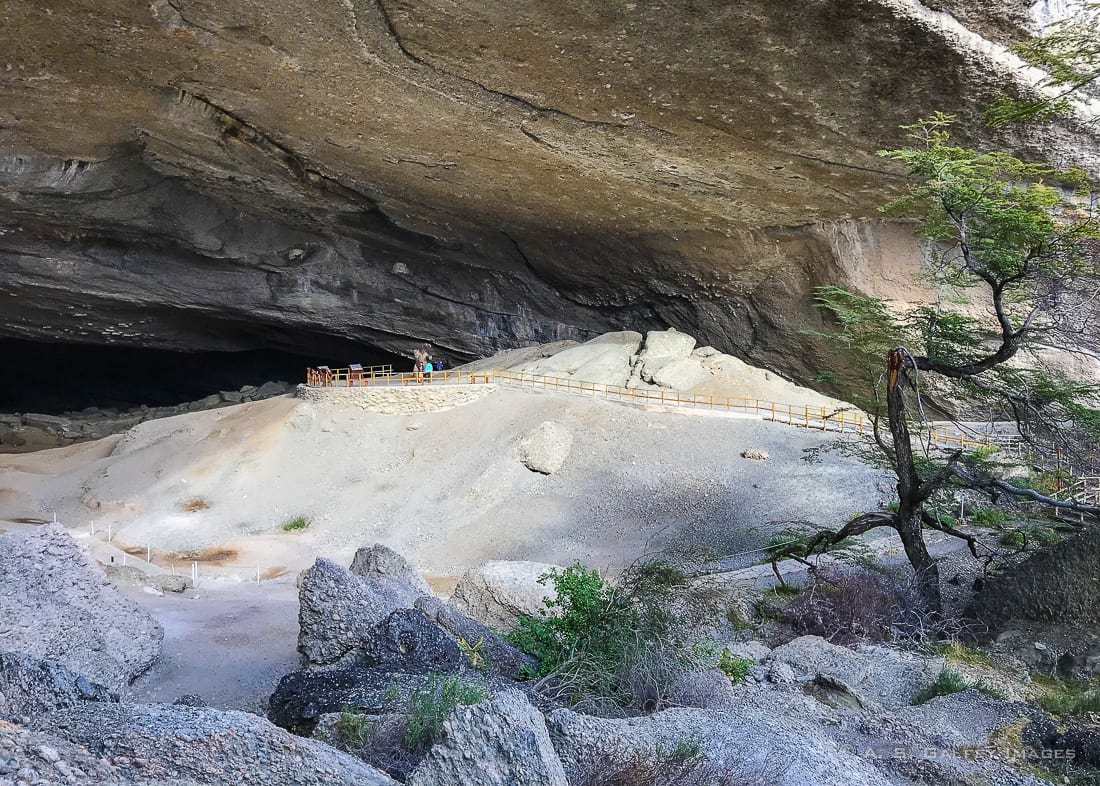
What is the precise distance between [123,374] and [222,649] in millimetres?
37241

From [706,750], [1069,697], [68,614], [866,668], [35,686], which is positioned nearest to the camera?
[35,686]

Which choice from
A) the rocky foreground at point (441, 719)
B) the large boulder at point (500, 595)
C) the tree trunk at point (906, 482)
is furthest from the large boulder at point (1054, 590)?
the large boulder at point (500, 595)

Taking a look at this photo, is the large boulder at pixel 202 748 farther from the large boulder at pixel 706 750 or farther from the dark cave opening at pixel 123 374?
the dark cave opening at pixel 123 374

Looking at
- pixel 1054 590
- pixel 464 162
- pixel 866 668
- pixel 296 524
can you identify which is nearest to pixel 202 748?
pixel 866 668

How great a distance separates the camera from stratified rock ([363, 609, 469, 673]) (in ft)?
24.7

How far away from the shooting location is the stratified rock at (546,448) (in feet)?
77.6

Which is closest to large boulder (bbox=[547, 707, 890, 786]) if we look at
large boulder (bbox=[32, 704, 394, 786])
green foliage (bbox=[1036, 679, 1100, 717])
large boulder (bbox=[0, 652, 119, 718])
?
large boulder (bbox=[32, 704, 394, 786])

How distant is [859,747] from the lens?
6852 mm

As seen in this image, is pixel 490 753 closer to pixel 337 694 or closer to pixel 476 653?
pixel 337 694

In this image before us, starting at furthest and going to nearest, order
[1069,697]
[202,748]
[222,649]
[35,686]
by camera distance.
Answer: [222,649] → [1069,697] → [35,686] → [202,748]

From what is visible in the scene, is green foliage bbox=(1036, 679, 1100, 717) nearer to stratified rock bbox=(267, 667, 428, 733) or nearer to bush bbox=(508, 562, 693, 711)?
bush bbox=(508, 562, 693, 711)

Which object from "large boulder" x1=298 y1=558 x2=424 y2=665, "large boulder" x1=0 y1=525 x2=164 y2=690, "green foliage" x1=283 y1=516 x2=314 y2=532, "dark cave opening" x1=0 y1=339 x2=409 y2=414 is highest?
"large boulder" x1=298 y1=558 x2=424 y2=665

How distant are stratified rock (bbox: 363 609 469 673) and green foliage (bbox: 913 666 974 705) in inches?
164

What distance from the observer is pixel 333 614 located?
873 cm
